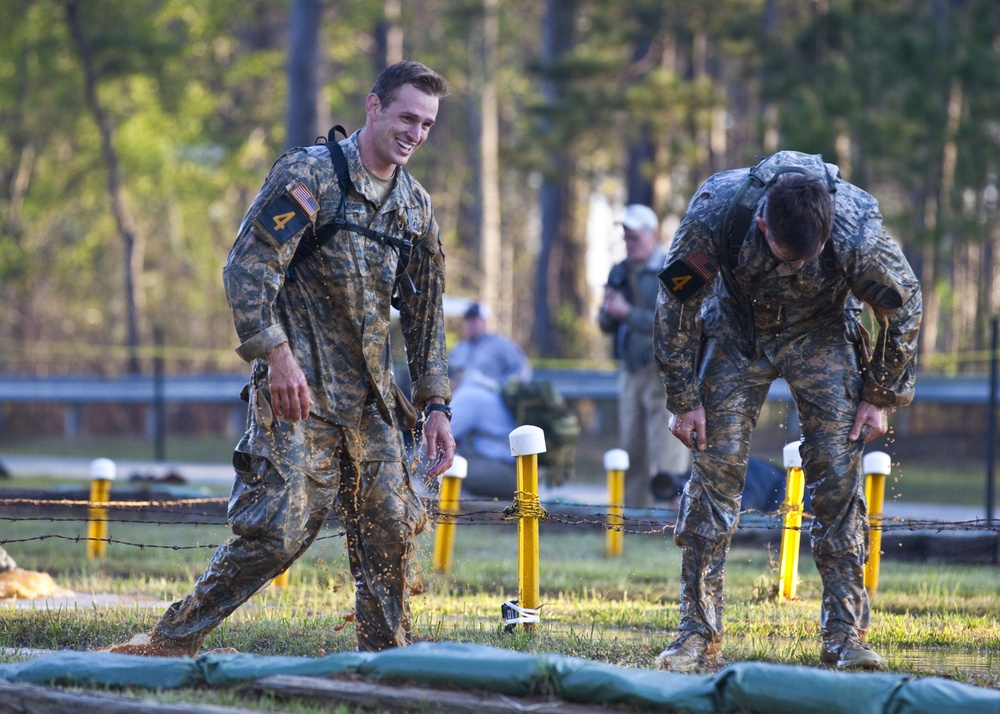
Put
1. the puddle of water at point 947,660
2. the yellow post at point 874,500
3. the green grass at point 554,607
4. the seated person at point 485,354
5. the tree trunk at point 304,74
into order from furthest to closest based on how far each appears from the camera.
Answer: the tree trunk at point 304,74 < the seated person at point 485,354 < the yellow post at point 874,500 < the green grass at point 554,607 < the puddle of water at point 947,660

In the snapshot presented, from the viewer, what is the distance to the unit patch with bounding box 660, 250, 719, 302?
5.37m

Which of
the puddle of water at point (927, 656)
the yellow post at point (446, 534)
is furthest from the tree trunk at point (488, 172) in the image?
the puddle of water at point (927, 656)

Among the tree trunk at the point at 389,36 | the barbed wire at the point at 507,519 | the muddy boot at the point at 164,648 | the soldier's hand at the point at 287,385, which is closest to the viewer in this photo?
the soldier's hand at the point at 287,385

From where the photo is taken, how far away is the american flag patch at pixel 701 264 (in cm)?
537

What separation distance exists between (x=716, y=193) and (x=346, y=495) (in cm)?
184

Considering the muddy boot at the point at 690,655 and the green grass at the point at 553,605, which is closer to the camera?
the muddy boot at the point at 690,655

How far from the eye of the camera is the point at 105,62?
33.3m

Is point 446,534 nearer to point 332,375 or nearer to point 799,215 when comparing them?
point 332,375

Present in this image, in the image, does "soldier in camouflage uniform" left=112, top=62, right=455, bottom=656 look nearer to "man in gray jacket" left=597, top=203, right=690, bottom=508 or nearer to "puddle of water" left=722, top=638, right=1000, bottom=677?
"puddle of water" left=722, top=638, right=1000, bottom=677

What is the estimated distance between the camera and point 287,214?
489 centimetres

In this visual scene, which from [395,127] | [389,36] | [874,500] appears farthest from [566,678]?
[389,36]

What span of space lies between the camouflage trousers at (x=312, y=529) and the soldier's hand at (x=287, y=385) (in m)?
0.15

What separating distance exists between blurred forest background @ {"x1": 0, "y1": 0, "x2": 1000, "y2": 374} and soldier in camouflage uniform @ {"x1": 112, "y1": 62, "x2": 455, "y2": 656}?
14.7m

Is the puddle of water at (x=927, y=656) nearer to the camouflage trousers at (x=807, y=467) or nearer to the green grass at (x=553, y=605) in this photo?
the green grass at (x=553, y=605)
